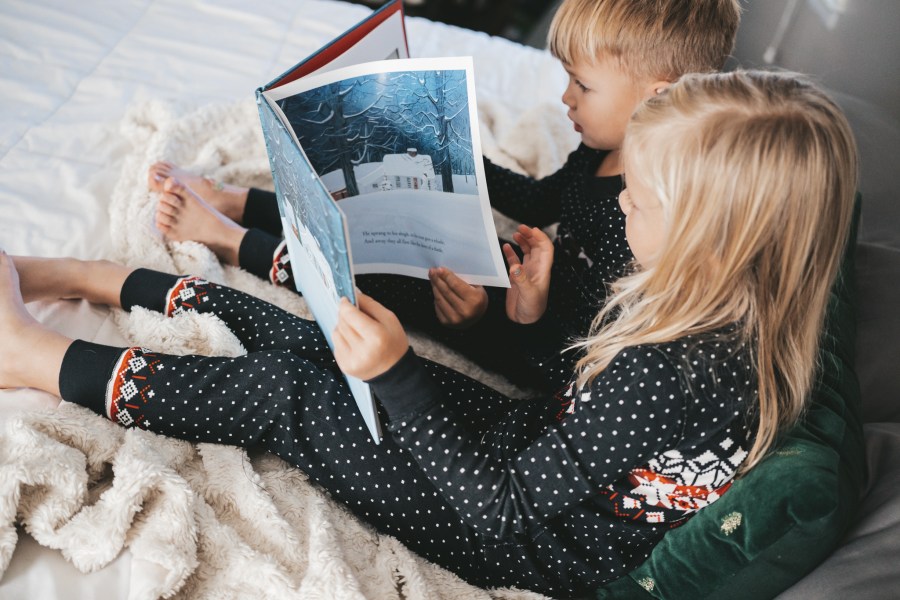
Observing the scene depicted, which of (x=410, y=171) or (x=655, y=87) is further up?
(x=655, y=87)

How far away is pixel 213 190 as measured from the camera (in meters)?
1.16

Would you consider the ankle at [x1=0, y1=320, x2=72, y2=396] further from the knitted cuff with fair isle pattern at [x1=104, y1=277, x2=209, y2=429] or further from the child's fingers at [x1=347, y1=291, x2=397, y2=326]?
the child's fingers at [x1=347, y1=291, x2=397, y2=326]

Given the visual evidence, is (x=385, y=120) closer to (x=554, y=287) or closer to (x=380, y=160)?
(x=380, y=160)

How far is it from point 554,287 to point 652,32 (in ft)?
1.18

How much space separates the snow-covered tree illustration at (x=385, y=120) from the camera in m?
0.77

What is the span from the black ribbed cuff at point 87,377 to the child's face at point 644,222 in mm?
577

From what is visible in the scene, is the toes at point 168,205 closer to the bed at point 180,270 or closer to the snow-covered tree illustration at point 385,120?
the bed at point 180,270

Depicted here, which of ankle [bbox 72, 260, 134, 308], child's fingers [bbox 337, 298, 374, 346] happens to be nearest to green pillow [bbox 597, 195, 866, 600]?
child's fingers [bbox 337, 298, 374, 346]

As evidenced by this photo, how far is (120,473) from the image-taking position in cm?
72

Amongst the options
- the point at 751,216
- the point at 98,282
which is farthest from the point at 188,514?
the point at 751,216

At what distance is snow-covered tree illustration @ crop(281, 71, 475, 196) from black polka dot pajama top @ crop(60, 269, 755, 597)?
0.22 meters

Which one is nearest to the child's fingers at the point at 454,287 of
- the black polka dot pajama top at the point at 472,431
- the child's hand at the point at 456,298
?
the child's hand at the point at 456,298

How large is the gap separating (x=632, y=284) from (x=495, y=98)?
84cm

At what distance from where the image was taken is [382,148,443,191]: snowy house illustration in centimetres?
84
